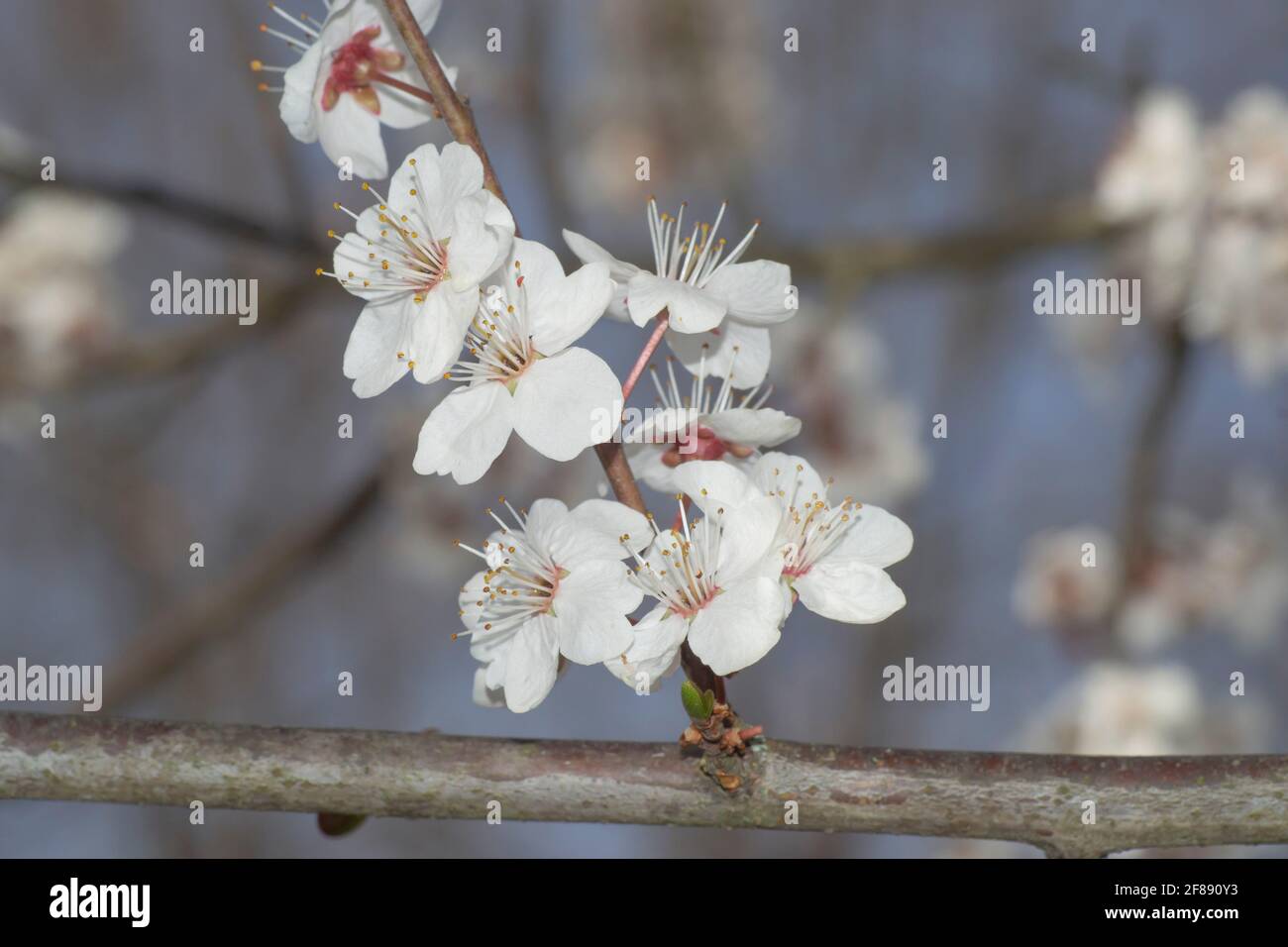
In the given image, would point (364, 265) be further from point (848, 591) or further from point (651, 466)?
point (848, 591)

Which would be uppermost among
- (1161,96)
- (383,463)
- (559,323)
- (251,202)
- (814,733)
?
(251,202)

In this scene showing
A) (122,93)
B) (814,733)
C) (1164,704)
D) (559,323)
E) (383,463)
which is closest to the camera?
(559,323)

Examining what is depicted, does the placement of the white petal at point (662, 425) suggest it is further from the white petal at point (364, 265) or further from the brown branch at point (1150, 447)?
the brown branch at point (1150, 447)

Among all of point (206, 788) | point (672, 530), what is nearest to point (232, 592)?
point (206, 788)

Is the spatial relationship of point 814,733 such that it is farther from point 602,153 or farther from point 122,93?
point 122,93

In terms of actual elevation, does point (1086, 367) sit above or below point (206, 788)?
above

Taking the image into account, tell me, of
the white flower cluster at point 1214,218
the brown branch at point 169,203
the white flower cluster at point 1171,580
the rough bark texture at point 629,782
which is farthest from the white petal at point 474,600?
the white flower cluster at point 1171,580

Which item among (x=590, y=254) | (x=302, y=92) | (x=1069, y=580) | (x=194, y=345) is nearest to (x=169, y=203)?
(x=194, y=345)

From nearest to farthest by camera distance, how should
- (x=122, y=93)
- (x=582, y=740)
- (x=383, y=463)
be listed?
1. (x=582, y=740)
2. (x=383, y=463)
3. (x=122, y=93)
